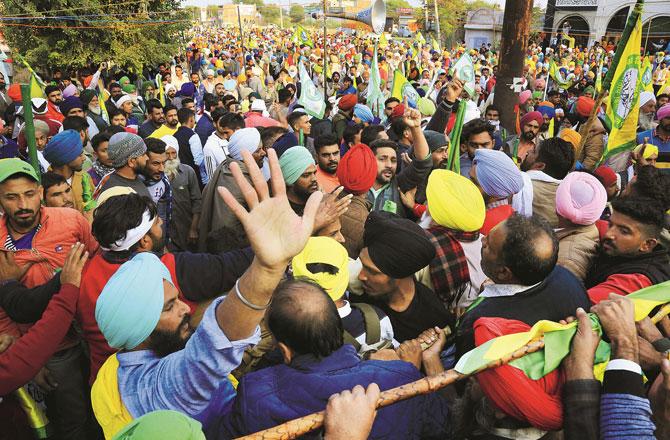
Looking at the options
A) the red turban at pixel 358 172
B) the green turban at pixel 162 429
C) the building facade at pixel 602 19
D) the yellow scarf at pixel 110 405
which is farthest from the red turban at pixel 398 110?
the building facade at pixel 602 19

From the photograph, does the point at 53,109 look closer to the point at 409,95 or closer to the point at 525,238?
the point at 409,95

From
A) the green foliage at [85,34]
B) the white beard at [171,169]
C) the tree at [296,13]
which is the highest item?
the tree at [296,13]

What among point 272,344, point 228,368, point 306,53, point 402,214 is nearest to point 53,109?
point 402,214

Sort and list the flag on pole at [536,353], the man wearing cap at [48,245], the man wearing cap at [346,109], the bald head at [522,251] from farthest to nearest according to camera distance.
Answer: the man wearing cap at [346,109] → the man wearing cap at [48,245] → the bald head at [522,251] → the flag on pole at [536,353]

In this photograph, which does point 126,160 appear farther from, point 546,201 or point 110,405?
point 546,201

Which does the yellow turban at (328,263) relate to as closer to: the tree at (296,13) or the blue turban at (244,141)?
the blue turban at (244,141)

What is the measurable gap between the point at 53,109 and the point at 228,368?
732 cm

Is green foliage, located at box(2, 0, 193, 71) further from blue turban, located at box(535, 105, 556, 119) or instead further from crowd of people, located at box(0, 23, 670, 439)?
crowd of people, located at box(0, 23, 670, 439)

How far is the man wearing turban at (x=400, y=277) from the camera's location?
87.3 inches

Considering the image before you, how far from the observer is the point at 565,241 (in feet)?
9.09

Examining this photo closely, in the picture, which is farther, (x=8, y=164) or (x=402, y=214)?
(x=402, y=214)

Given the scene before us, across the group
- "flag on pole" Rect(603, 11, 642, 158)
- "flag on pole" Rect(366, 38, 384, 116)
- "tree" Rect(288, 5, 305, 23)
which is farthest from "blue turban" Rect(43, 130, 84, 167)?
"tree" Rect(288, 5, 305, 23)

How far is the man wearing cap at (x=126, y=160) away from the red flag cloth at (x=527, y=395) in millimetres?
3167

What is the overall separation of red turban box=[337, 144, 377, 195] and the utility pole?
4086 mm
